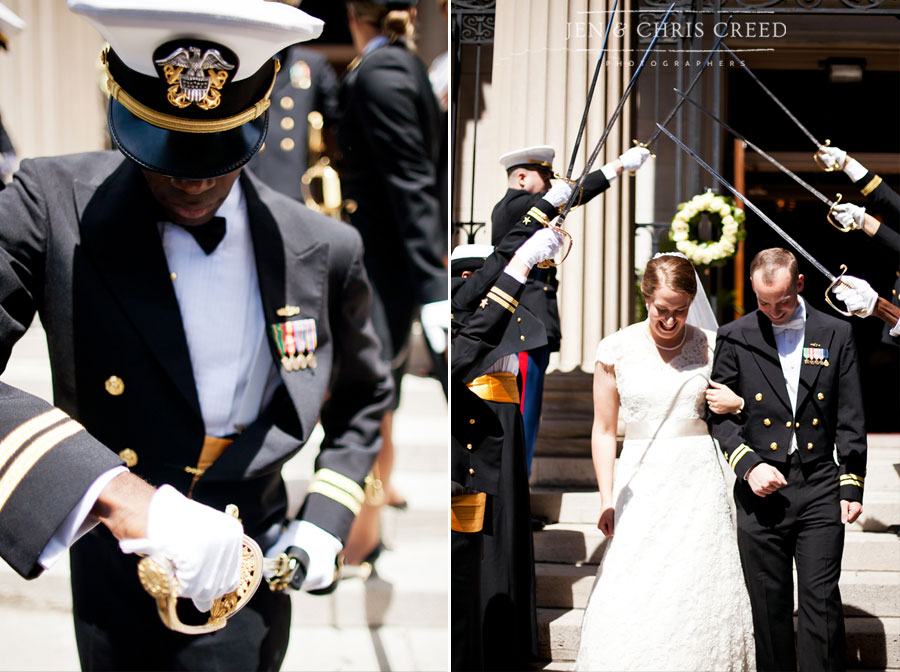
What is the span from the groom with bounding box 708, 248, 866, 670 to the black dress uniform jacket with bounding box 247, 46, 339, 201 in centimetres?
120

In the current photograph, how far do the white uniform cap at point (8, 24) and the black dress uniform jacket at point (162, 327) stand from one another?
2.25 feet

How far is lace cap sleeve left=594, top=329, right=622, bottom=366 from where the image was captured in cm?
245

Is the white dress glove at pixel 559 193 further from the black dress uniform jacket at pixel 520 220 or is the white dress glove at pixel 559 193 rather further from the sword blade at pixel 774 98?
the sword blade at pixel 774 98

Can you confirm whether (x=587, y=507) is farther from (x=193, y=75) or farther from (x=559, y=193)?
(x=193, y=75)

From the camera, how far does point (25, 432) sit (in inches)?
54.4

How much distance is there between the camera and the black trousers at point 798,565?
2.39 meters

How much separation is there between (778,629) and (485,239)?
1282mm

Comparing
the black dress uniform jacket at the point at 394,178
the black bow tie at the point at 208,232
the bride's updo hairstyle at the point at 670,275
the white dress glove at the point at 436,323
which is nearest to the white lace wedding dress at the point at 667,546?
the bride's updo hairstyle at the point at 670,275

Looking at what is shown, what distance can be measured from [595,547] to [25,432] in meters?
1.63

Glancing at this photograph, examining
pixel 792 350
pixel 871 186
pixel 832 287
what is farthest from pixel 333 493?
pixel 871 186

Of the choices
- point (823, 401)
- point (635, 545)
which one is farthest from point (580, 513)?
point (823, 401)

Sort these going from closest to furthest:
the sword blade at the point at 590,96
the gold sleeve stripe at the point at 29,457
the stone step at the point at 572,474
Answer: the gold sleeve stripe at the point at 29,457 < the sword blade at the point at 590,96 < the stone step at the point at 572,474

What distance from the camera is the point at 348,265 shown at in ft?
7.12

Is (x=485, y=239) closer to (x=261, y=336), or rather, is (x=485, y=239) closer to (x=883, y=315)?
(x=261, y=336)
